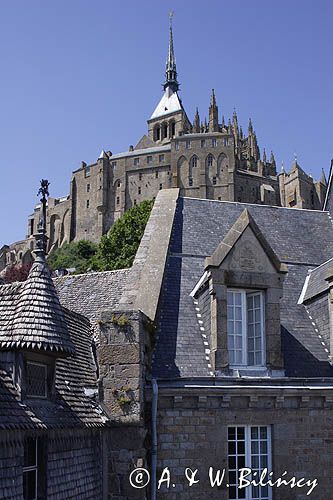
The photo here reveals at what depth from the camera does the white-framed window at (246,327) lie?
12.7 meters

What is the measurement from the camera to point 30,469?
868 cm

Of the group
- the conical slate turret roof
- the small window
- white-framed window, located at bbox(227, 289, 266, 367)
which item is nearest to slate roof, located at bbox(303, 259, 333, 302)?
white-framed window, located at bbox(227, 289, 266, 367)

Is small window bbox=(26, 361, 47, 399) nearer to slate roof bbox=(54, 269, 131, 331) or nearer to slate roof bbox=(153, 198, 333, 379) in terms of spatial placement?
slate roof bbox=(153, 198, 333, 379)

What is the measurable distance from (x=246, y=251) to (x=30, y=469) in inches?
240

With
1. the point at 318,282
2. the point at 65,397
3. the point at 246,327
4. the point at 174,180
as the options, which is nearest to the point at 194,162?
the point at 174,180

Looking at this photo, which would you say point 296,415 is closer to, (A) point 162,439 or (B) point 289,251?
(A) point 162,439

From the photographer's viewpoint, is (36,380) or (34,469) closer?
(34,469)

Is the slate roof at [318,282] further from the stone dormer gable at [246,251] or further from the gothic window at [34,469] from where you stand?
the gothic window at [34,469]

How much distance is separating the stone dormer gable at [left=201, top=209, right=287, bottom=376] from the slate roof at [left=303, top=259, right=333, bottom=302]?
135cm

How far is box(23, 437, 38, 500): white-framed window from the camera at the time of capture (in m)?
8.53

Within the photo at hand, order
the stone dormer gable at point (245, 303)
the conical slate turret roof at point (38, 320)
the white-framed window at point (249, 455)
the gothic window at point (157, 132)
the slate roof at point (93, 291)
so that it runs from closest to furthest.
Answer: the conical slate turret roof at point (38, 320)
the white-framed window at point (249, 455)
the stone dormer gable at point (245, 303)
the slate roof at point (93, 291)
the gothic window at point (157, 132)

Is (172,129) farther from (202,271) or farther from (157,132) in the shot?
(202,271)

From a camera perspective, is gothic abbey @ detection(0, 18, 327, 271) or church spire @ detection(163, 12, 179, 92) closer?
gothic abbey @ detection(0, 18, 327, 271)

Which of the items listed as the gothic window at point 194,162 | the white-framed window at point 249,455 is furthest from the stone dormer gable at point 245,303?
the gothic window at point 194,162
